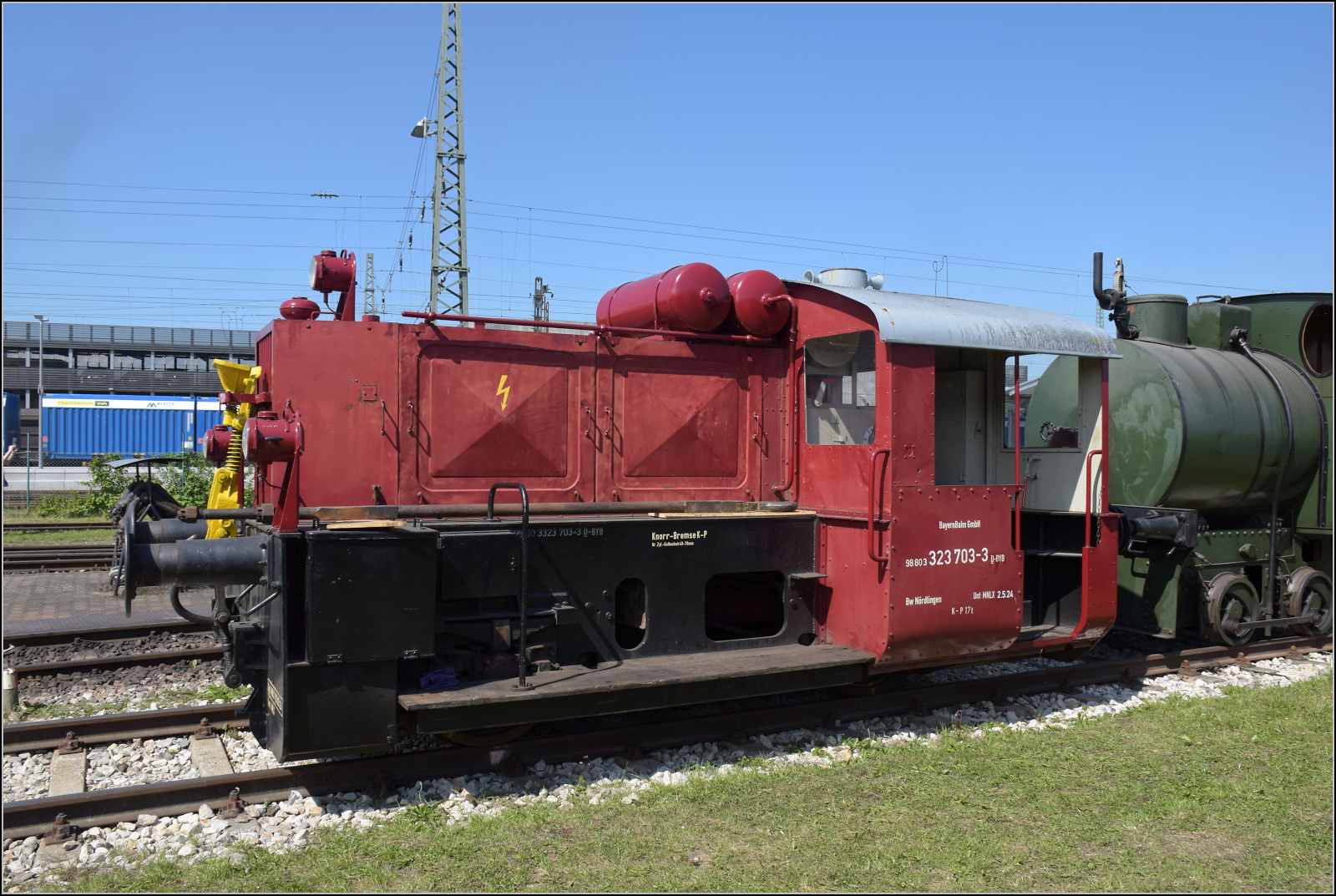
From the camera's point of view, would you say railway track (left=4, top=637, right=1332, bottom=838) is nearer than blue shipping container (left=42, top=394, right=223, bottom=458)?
Yes

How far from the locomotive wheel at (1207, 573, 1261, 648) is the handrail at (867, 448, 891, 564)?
5180 mm

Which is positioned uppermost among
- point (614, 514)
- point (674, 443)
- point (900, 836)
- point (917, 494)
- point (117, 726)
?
point (674, 443)

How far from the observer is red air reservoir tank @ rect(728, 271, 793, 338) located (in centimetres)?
714

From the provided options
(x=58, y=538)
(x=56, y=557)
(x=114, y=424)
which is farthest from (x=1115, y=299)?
(x=114, y=424)

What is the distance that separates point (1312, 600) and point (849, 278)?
697 centimetres

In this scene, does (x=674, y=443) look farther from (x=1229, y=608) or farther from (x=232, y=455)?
(x=1229, y=608)

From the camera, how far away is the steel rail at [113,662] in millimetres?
7895

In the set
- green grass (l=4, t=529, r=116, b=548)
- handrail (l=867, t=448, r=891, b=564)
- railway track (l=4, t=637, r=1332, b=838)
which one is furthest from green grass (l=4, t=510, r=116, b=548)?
handrail (l=867, t=448, r=891, b=564)

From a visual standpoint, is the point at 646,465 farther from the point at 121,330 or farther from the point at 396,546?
the point at 121,330

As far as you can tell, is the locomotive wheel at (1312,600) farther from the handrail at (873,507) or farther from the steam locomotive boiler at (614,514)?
the handrail at (873,507)

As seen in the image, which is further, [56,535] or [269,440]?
[56,535]

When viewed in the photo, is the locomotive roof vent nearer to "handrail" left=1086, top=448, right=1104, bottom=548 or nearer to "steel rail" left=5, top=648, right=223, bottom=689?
"handrail" left=1086, top=448, right=1104, bottom=548

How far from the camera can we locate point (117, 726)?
6.39m

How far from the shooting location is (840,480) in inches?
274
